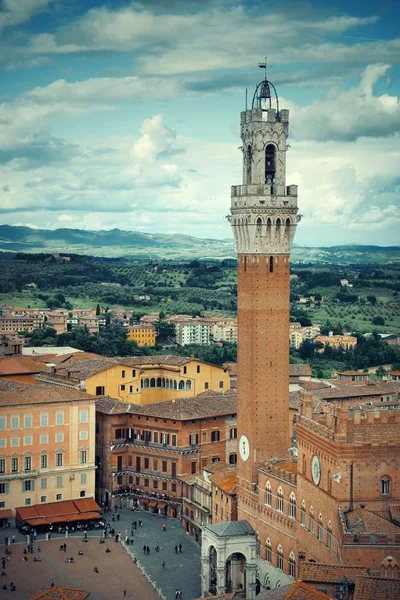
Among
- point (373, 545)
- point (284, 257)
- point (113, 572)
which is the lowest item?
point (113, 572)

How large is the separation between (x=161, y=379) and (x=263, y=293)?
26.9 metres

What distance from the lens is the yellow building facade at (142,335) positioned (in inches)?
5472

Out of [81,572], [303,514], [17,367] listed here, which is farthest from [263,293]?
[17,367]

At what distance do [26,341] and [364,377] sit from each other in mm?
48595

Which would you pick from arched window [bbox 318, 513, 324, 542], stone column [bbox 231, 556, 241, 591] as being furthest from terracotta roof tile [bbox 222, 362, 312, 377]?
arched window [bbox 318, 513, 324, 542]

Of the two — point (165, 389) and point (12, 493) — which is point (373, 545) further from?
point (165, 389)

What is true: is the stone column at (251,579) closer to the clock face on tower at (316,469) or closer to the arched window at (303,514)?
the arched window at (303,514)

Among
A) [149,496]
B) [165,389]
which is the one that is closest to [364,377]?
[165,389]

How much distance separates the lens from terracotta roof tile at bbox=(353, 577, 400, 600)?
35906 mm

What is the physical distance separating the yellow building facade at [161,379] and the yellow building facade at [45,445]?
9.28 metres

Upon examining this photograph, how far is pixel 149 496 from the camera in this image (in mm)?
68125

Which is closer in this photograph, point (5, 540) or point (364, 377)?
point (5, 540)

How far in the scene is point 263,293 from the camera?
54.9 meters

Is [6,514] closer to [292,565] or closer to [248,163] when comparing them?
A: [292,565]
